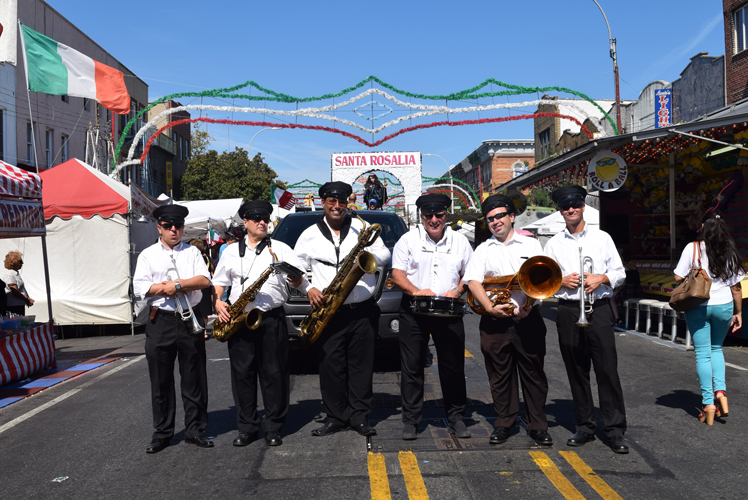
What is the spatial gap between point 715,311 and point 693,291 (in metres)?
0.34

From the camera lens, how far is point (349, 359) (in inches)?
213

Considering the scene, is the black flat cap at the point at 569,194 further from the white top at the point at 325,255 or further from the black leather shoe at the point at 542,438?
the black leather shoe at the point at 542,438

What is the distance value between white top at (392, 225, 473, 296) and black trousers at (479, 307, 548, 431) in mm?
470

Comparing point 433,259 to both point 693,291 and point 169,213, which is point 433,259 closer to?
point 169,213

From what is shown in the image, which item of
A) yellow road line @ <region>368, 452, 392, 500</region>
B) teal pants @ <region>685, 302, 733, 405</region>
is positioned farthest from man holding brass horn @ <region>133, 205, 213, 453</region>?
teal pants @ <region>685, 302, 733, 405</region>

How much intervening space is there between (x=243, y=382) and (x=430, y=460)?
1.69m

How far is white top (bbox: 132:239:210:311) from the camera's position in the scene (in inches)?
202

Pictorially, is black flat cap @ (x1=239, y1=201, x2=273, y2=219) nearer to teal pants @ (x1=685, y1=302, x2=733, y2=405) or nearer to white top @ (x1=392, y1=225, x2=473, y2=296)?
white top @ (x1=392, y1=225, x2=473, y2=296)

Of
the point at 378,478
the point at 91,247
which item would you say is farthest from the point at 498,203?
the point at 91,247

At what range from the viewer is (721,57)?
2369 centimetres

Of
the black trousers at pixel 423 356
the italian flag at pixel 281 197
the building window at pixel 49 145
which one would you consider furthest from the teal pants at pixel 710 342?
the building window at pixel 49 145

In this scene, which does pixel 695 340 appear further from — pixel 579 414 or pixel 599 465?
pixel 599 465

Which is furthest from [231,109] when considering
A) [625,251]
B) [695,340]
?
[695,340]

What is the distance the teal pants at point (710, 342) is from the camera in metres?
5.62
